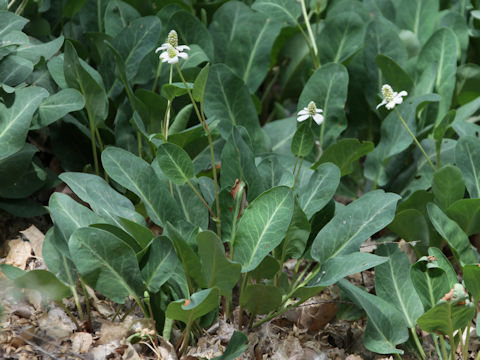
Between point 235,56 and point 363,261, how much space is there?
121cm

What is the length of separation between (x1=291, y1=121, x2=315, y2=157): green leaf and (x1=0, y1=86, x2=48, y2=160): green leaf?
2.63 ft

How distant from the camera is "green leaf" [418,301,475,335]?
1564 mm

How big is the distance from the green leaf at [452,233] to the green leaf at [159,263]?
0.85 m

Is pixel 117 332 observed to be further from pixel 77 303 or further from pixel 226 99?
pixel 226 99

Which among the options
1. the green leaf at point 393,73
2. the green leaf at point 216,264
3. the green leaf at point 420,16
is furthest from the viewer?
the green leaf at point 420,16

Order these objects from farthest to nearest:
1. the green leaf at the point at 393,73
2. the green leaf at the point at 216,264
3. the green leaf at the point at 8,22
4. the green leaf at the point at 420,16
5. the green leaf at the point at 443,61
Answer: the green leaf at the point at 420,16 → the green leaf at the point at 443,61 → the green leaf at the point at 393,73 → the green leaf at the point at 8,22 → the green leaf at the point at 216,264

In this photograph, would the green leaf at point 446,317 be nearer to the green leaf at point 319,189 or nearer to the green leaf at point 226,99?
the green leaf at point 319,189

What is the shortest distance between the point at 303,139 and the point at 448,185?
54 centimetres

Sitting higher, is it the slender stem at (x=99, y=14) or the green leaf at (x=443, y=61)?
the slender stem at (x=99, y=14)

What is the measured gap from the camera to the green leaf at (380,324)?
1.70 metres

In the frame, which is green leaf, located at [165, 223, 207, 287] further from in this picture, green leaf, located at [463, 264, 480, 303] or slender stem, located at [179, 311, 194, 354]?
green leaf, located at [463, 264, 480, 303]

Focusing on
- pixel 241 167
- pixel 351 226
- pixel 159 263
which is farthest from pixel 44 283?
pixel 351 226

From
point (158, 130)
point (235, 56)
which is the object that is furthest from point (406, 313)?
point (235, 56)

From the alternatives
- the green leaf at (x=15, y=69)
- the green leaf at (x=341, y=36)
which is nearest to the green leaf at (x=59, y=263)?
the green leaf at (x=15, y=69)
